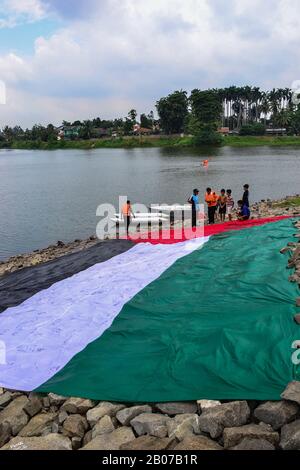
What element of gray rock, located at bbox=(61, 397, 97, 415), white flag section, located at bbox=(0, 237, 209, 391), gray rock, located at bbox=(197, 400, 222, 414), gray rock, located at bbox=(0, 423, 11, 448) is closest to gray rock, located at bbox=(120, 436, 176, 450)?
gray rock, located at bbox=(197, 400, 222, 414)

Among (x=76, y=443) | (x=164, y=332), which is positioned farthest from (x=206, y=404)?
(x=164, y=332)

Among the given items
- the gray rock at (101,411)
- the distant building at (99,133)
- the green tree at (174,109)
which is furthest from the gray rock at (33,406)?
the distant building at (99,133)

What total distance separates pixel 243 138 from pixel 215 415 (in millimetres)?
116664

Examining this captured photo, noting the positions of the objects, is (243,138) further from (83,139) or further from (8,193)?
(8,193)

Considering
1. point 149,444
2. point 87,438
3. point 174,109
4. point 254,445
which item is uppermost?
point 174,109

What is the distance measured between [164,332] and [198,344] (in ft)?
2.98

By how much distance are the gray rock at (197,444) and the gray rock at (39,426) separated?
219cm

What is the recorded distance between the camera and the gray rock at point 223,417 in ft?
17.6

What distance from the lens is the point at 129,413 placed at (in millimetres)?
6020

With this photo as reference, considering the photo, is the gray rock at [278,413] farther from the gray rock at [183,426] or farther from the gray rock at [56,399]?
the gray rock at [56,399]

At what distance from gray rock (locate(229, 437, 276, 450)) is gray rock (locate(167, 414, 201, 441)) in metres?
0.64

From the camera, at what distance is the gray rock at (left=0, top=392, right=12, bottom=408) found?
7094 millimetres

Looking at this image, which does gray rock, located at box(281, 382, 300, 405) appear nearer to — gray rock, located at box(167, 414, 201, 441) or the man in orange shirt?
gray rock, located at box(167, 414, 201, 441)

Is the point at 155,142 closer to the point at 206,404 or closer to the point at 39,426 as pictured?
the point at 39,426
